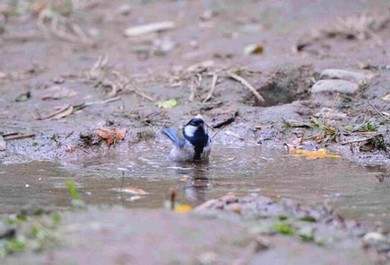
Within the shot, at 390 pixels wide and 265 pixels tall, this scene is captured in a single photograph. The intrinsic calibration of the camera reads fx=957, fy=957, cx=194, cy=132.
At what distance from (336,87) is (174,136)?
1.88 m

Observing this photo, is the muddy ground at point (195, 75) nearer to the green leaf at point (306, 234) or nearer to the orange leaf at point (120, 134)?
the orange leaf at point (120, 134)

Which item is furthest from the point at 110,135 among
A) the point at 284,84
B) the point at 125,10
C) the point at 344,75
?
the point at 125,10

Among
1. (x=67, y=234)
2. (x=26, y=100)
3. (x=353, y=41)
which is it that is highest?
(x=353, y=41)

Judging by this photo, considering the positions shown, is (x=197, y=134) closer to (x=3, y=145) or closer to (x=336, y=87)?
(x=3, y=145)

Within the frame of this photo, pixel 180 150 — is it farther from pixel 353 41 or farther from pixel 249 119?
pixel 353 41

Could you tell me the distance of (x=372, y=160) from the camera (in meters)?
7.21

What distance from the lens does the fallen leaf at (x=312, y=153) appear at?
7.34 meters

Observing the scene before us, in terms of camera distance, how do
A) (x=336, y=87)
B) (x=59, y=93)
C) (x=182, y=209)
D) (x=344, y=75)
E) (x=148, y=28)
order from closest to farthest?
1. (x=182, y=209)
2. (x=336, y=87)
3. (x=344, y=75)
4. (x=59, y=93)
5. (x=148, y=28)

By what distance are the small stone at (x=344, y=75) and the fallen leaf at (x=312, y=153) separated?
1471 mm

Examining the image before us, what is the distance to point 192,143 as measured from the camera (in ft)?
23.7

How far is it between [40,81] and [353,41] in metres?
3.36

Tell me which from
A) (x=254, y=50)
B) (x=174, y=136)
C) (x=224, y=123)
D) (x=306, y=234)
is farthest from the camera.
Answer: (x=254, y=50)

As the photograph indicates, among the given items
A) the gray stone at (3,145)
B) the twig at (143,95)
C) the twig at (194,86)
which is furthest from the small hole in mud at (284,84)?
the gray stone at (3,145)

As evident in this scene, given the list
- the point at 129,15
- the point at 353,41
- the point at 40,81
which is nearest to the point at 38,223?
the point at 40,81
